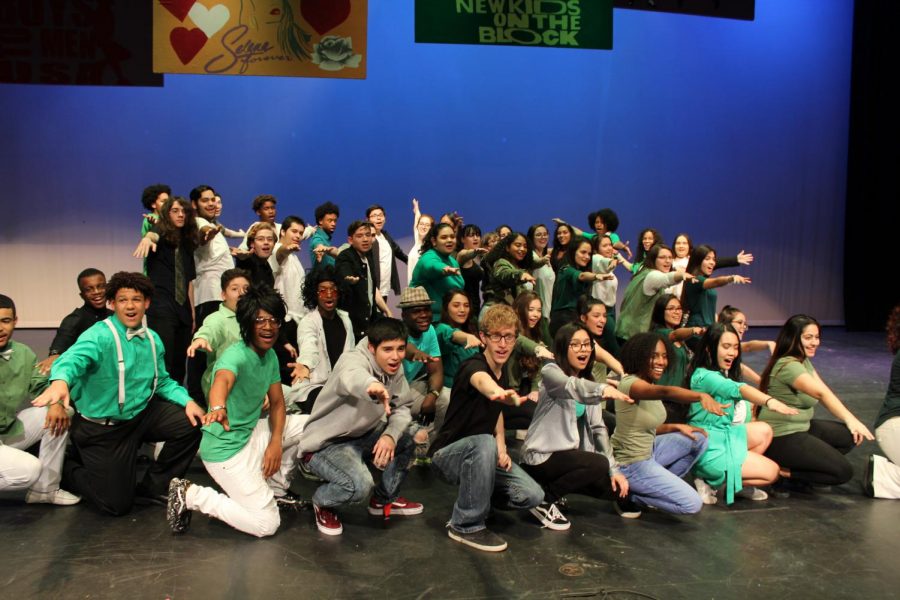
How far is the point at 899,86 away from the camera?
9328mm

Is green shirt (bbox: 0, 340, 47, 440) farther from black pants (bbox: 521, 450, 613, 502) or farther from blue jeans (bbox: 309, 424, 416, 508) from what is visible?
black pants (bbox: 521, 450, 613, 502)

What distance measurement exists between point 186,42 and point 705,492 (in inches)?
182

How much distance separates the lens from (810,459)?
3.97 meters

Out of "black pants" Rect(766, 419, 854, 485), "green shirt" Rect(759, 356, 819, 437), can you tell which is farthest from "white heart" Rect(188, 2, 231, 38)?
"black pants" Rect(766, 419, 854, 485)

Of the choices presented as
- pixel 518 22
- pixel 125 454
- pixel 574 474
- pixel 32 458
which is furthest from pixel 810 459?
pixel 518 22

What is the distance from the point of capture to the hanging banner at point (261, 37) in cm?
589

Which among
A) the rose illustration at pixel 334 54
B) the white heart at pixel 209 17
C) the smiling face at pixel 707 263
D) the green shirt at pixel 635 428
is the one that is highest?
the white heart at pixel 209 17

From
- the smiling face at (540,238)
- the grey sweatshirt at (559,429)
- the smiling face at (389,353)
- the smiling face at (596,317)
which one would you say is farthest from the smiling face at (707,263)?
the smiling face at (389,353)

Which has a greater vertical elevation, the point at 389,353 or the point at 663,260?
the point at 663,260

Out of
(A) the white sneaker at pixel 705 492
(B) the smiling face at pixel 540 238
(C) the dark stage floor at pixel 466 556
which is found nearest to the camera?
(C) the dark stage floor at pixel 466 556

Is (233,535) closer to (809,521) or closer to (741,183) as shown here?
(809,521)

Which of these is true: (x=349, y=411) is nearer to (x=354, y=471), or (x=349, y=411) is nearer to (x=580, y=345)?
(x=354, y=471)

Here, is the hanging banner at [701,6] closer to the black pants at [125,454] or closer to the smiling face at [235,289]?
the smiling face at [235,289]

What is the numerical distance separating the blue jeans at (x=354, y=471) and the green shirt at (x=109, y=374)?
74cm
